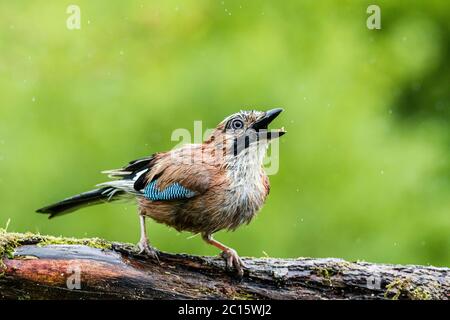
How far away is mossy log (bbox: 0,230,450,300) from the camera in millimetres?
5668

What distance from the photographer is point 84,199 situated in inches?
275

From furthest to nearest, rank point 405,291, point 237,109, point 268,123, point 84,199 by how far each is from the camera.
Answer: point 237,109, point 84,199, point 268,123, point 405,291

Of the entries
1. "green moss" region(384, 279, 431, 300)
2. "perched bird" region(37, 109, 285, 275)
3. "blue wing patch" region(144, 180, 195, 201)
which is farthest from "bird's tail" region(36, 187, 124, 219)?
"green moss" region(384, 279, 431, 300)

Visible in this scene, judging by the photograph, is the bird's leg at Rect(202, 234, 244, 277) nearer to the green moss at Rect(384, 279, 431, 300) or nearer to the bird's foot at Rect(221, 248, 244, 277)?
the bird's foot at Rect(221, 248, 244, 277)

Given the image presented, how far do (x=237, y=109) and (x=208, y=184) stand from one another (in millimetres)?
3281

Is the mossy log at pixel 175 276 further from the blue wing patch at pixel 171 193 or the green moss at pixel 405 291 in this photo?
the blue wing patch at pixel 171 193

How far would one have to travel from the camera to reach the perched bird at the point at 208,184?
638 centimetres

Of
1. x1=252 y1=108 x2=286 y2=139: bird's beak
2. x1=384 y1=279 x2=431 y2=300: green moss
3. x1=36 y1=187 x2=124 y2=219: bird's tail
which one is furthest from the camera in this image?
x1=36 y1=187 x2=124 y2=219: bird's tail

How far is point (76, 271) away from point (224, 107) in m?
4.40

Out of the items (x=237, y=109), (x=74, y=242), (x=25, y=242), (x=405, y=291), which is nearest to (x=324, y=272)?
(x=405, y=291)

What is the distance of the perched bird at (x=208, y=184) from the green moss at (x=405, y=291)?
1.14 m

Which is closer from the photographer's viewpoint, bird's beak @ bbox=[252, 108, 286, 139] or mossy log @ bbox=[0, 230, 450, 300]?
mossy log @ bbox=[0, 230, 450, 300]

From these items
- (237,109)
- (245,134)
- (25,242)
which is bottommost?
(25,242)

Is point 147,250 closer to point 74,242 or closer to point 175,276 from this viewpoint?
point 175,276
